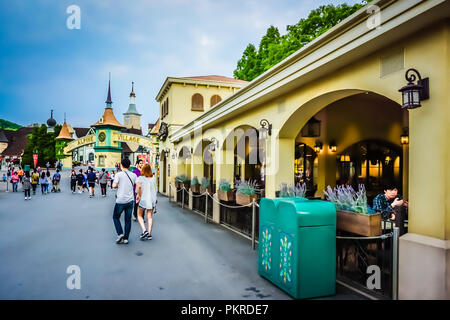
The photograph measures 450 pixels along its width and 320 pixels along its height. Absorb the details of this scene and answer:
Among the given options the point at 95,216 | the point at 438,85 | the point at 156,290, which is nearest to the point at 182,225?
the point at 95,216

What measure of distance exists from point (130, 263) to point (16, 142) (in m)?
92.3

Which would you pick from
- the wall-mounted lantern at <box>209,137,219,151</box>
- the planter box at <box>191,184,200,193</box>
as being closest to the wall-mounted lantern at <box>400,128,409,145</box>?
the wall-mounted lantern at <box>209,137,219,151</box>

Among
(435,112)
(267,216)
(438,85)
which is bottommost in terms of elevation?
(267,216)

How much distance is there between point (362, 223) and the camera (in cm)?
408

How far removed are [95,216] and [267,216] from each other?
813 centimetres

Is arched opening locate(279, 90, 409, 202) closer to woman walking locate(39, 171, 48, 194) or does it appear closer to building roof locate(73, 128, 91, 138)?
woman walking locate(39, 171, 48, 194)

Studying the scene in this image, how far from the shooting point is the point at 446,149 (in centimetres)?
339

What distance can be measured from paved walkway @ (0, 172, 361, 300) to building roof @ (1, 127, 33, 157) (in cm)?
8272

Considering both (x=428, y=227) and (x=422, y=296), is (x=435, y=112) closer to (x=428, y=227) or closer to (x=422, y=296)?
(x=428, y=227)

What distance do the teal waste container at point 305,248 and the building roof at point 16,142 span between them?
88.2 metres

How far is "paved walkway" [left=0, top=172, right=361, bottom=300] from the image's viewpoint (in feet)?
13.3

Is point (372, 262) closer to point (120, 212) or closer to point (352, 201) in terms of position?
point (352, 201)
